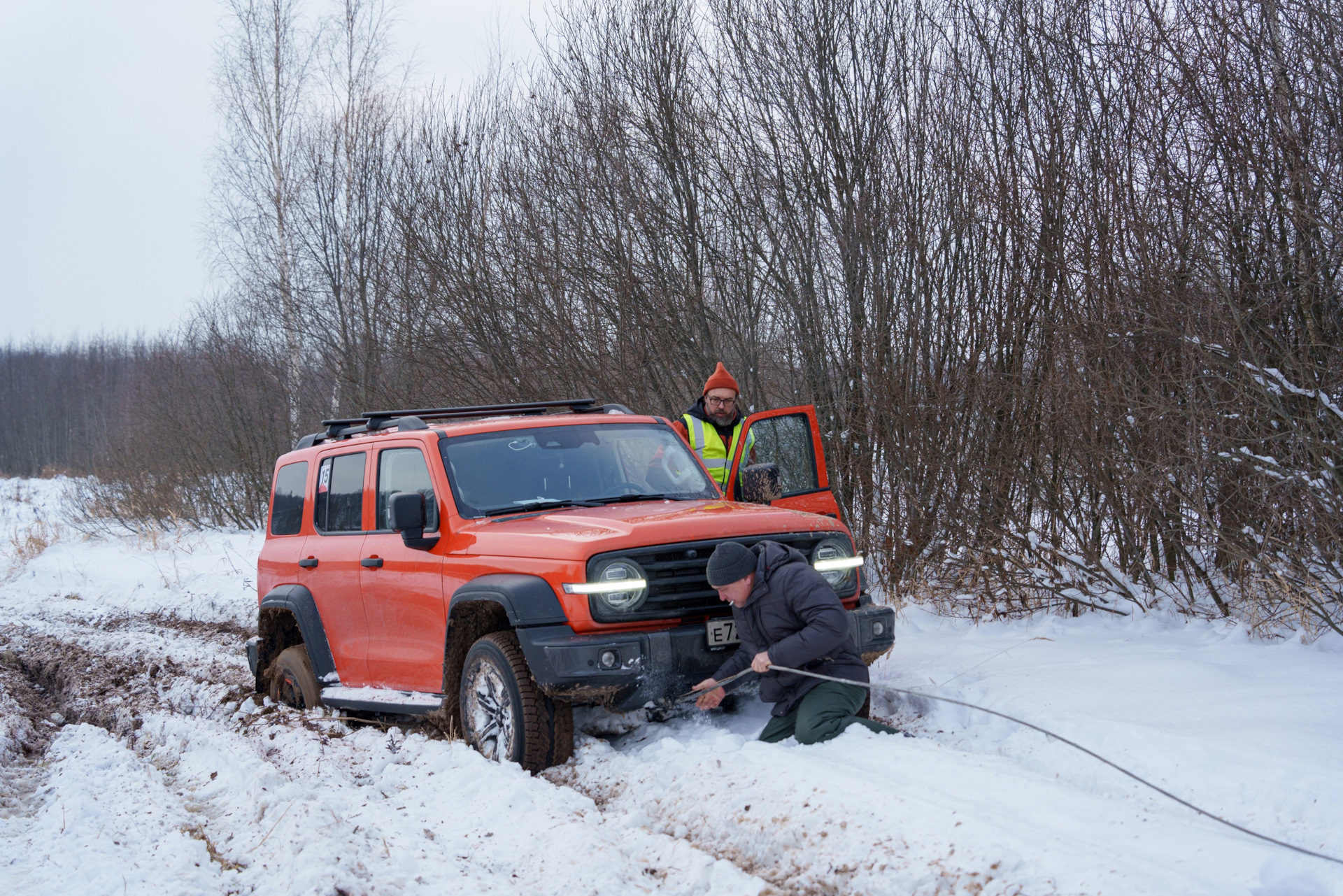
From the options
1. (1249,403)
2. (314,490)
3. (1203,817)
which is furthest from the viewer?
(314,490)

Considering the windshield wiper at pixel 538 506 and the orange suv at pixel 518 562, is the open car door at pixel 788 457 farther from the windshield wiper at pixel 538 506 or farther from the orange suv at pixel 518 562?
the windshield wiper at pixel 538 506

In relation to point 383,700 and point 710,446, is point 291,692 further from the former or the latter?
point 710,446

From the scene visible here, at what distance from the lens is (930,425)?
9062 mm

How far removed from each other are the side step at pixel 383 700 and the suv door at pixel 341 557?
93 millimetres

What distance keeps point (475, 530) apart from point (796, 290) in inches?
244

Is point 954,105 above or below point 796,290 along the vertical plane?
above

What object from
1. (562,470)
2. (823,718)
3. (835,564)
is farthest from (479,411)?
(823,718)

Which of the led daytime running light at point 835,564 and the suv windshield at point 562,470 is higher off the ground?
the suv windshield at point 562,470

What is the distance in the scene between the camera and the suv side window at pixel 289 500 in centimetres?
707

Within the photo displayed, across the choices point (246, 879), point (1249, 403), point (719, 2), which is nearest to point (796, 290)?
point (719, 2)

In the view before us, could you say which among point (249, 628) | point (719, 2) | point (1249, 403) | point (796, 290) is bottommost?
point (249, 628)

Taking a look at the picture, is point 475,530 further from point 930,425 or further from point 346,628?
point 930,425

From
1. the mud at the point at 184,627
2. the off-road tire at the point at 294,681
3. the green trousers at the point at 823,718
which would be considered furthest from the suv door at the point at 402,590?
the mud at the point at 184,627

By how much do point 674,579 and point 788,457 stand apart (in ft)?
8.81
